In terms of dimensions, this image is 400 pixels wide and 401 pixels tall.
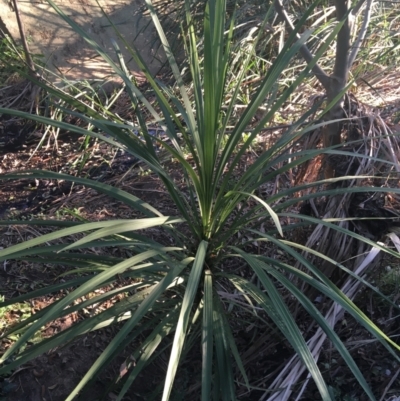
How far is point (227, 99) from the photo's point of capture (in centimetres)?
404

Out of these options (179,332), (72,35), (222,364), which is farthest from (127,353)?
(72,35)

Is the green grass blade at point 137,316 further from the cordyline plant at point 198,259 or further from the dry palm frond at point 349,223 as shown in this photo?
the dry palm frond at point 349,223

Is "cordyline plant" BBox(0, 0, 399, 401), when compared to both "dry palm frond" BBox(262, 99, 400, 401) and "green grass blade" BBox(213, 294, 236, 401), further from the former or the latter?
"dry palm frond" BBox(262, 99, 400, 401)

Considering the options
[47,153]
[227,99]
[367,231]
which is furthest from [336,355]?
[47,153]

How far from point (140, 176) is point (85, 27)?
108 inches

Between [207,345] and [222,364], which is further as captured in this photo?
[222,364]

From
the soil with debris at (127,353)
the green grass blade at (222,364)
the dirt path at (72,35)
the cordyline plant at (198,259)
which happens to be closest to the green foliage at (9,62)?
the dirt path at (72,35)

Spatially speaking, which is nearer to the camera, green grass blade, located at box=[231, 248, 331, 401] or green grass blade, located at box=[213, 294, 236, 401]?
green grass blade, located at box=[231, 248, 331, 401]

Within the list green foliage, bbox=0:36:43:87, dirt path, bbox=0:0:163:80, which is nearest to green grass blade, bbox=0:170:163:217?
green foliage, bbox=0:36:43:87

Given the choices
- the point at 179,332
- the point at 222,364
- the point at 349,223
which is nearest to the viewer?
the point at 179,332

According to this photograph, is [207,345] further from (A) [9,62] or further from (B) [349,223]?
(A) [9,62]

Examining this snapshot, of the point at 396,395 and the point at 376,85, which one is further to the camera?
the point at 376,85

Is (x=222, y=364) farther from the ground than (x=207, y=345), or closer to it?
closer to it

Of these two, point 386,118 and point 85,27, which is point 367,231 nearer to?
point 386,118
